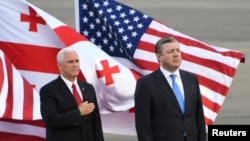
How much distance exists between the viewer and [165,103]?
248 inches

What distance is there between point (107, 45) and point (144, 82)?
203 cm

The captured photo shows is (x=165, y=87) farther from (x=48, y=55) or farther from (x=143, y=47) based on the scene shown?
(x=143, y=47)

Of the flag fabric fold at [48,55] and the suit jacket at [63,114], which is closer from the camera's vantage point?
the suit jacket at [63,114]

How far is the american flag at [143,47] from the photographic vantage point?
27.3 ft

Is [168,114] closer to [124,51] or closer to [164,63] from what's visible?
[164,63]

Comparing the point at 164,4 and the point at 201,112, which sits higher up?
the point at 164,4

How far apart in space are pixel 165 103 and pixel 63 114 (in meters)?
0.71

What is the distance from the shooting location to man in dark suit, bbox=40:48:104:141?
6508mm

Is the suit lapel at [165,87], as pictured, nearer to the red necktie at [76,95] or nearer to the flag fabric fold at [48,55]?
the red necktie at [76,95]

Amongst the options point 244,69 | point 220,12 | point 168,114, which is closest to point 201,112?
point 168,114

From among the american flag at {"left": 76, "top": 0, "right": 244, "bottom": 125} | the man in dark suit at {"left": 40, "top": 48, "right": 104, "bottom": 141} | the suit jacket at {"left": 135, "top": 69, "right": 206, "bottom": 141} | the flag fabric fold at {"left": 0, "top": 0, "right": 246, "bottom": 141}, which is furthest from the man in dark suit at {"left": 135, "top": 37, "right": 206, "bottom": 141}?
the american flag at {"left": 76, "top": 0, "right": 244, "bottom": 125}

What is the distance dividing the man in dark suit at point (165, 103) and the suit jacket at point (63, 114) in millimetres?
448

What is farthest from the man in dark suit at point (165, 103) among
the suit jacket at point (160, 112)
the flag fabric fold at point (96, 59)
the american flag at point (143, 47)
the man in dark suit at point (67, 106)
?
the american flag at point (143, 47)

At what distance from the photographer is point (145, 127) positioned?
6297 mm
